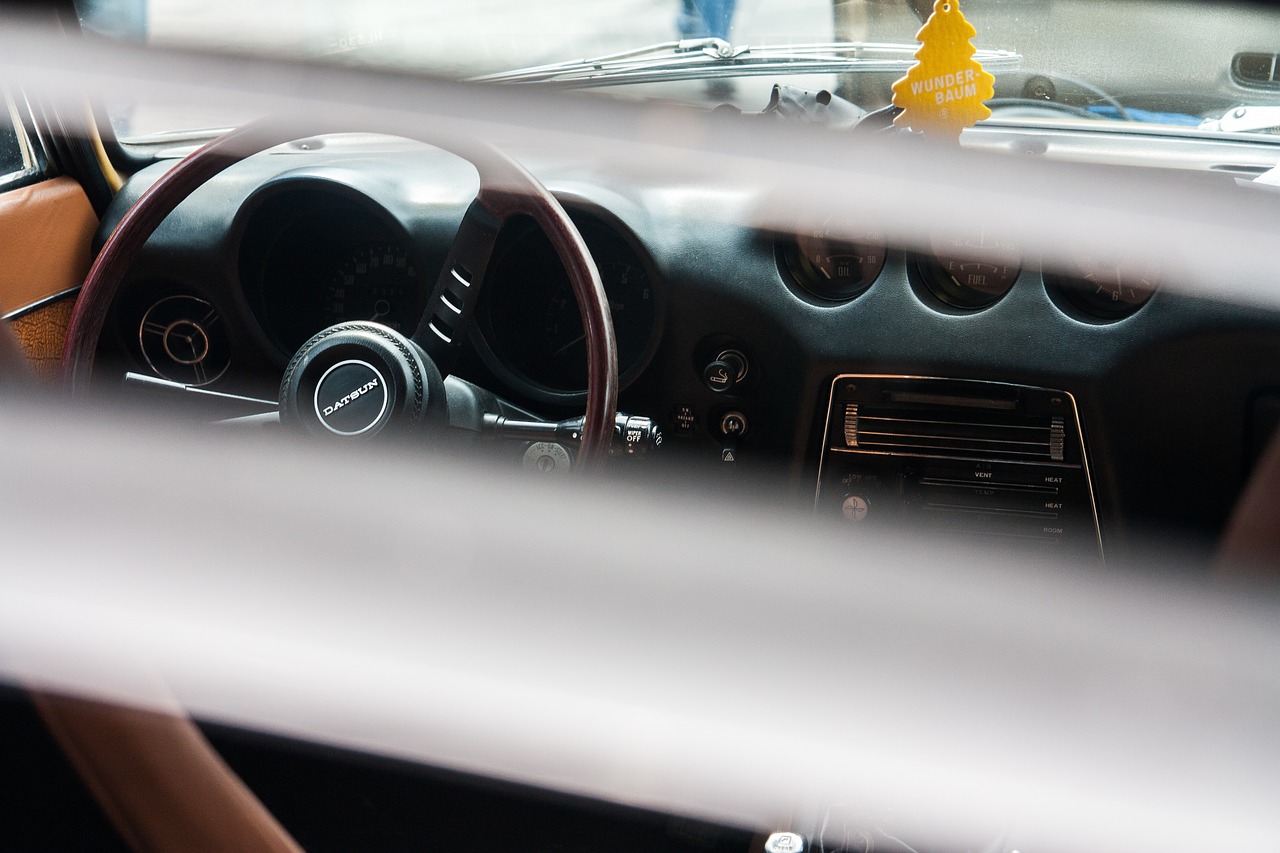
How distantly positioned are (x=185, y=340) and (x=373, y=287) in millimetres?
349

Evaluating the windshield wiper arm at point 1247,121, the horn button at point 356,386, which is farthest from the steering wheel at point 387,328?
the windshield wiper arm at point 1247,121

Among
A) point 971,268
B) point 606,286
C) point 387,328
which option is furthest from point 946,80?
point 387,328

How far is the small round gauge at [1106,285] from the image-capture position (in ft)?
4.70

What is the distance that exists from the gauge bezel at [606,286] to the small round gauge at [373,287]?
6.5 inches

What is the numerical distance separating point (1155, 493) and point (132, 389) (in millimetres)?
1505

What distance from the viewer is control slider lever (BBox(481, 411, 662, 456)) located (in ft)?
4.47

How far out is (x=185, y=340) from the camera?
183 cm

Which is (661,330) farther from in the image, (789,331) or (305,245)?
(305,245)

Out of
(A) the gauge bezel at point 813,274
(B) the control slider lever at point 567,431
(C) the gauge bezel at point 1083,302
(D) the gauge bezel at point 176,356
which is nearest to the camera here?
(B) the control slider lever at point 567,431

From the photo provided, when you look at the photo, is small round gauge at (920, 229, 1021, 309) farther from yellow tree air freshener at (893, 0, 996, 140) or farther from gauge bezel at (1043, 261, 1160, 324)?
yellow tree air freshener at (893, 0, 996, 140)

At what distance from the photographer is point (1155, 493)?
4.99ft

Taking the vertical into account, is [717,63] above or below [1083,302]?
above

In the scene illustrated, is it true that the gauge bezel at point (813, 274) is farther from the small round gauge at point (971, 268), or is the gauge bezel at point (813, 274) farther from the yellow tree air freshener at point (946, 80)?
the yellow tree air freshener at point (946, 80)

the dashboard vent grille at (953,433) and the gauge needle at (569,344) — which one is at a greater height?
the gauge needle at (569,344)
